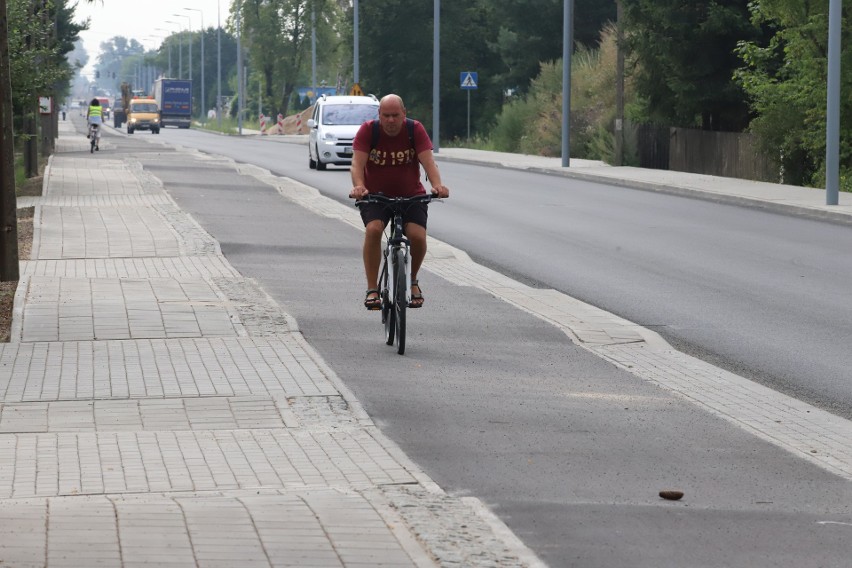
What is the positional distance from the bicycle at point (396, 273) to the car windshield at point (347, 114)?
100ft

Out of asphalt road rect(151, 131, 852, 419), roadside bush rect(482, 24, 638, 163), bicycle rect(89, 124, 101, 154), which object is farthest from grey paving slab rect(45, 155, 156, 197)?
roadside bush rect(482, 24, 638, 163)

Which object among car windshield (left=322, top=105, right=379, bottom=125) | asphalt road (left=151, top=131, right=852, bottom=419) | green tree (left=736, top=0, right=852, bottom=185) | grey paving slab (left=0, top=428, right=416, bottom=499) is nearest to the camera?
grey paving slab (left=0, top=428, right=416, bottom=499)

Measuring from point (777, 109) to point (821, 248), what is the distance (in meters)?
13.7

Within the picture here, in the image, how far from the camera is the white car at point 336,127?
4025 cm

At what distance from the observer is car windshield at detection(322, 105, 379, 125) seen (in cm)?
4162

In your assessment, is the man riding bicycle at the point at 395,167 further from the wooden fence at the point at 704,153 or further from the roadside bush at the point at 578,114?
the roadside bush at the point at 578,114

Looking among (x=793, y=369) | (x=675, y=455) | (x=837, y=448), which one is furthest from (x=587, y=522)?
(x=793, y=369)

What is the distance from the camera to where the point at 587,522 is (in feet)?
20.5

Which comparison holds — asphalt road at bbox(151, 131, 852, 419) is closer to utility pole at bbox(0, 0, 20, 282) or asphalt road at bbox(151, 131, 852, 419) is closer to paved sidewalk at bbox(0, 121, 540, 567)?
paved sidewalk at bbox(0, 121, 540, 567)

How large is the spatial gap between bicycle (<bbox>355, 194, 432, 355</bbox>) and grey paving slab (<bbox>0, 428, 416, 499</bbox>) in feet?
9.45

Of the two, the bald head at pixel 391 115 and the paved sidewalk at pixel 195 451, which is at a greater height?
the bald head at pixel 391 115

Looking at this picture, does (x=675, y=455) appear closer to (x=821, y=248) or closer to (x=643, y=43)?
(x=821, y=248)

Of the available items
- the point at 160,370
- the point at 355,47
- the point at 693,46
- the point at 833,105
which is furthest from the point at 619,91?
the point at 160,370

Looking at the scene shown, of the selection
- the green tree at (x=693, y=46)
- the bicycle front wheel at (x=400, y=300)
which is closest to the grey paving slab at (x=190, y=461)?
the bicycle front wheel at (x=400, y=300)
